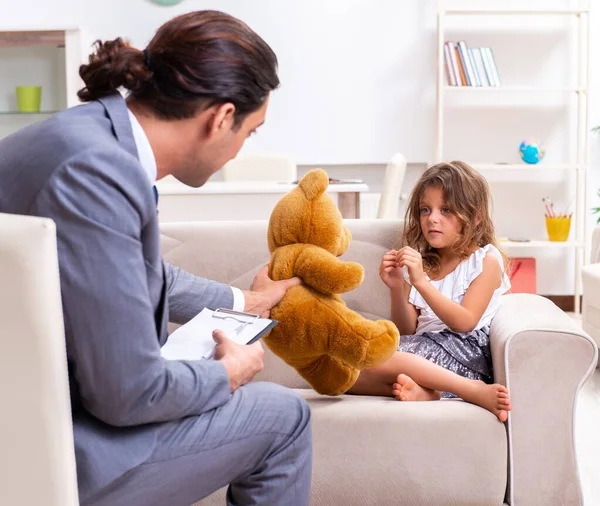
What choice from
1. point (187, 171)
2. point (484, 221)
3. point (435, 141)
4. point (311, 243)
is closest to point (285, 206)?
point (311, 243)

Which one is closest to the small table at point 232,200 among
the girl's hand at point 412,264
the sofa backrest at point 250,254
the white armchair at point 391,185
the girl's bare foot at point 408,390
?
the white armchair at point 391,185

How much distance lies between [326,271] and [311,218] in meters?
0.11

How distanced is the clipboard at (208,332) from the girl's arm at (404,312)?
741 mm

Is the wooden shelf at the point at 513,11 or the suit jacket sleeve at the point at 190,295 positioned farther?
the wooden shelf at the point at 513,11

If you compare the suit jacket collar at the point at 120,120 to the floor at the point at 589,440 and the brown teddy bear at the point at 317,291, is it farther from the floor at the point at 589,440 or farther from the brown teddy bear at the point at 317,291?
the floor at the point at 589,440

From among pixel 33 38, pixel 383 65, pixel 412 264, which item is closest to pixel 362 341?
pixel 412 264

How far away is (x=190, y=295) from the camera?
5.38ft

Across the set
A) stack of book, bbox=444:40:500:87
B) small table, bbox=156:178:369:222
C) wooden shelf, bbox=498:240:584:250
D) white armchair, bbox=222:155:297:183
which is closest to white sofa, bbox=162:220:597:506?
small table, bbox=156:178:369:222

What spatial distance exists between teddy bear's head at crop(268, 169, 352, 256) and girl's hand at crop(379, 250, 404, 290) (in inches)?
15.2

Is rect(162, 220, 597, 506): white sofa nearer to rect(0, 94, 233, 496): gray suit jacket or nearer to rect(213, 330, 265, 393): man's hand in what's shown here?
rect(213, 330, 265, 393): man's hand

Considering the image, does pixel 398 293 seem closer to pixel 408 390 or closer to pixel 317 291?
pixel 408 390

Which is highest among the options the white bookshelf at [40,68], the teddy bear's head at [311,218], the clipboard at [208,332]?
the white bookshelf at [40,68]

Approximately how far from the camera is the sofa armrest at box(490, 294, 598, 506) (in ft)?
5.85

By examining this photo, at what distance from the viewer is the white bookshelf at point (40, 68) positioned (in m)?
4.32
